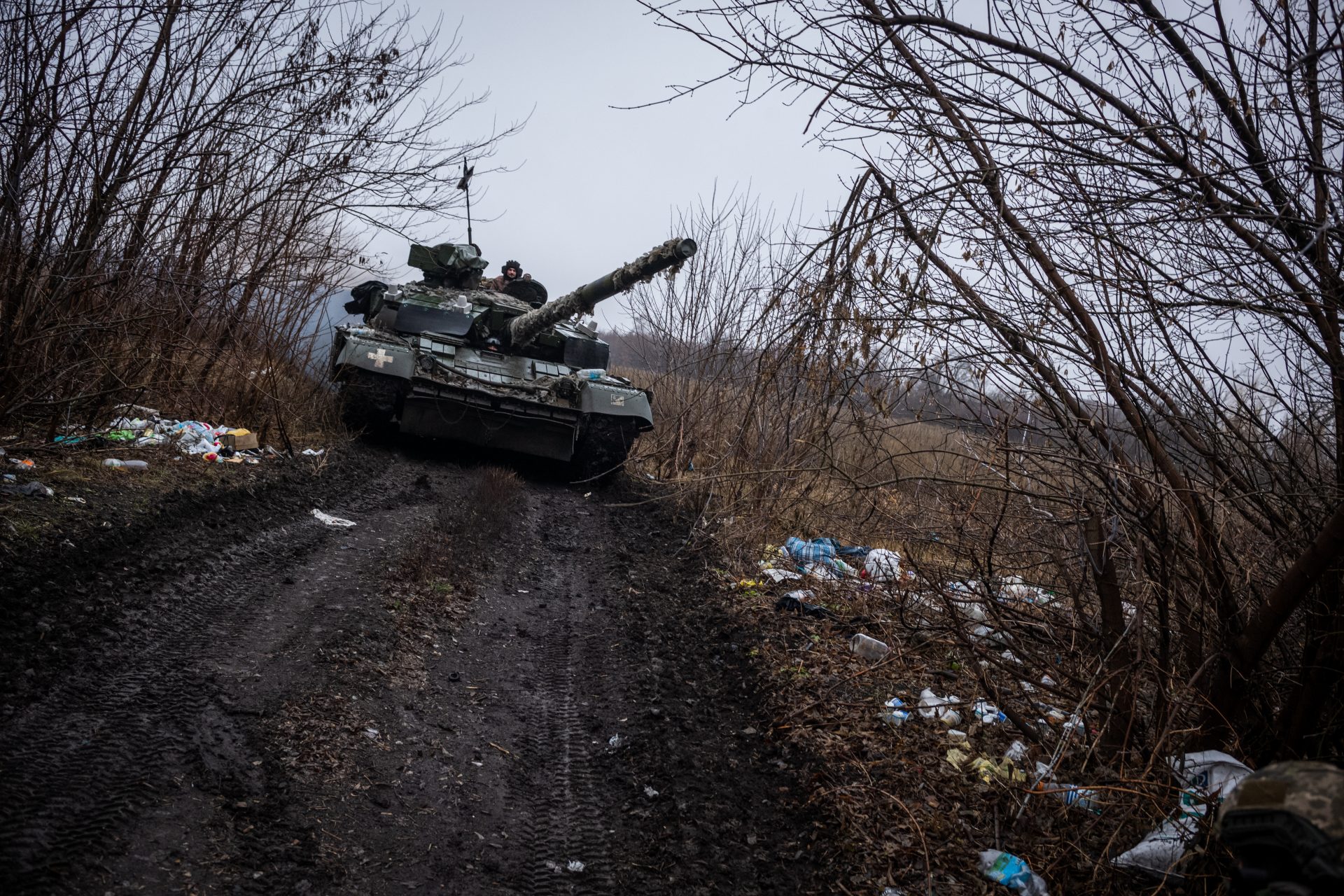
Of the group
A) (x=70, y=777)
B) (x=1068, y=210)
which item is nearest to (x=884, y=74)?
(x=1068, y=210)

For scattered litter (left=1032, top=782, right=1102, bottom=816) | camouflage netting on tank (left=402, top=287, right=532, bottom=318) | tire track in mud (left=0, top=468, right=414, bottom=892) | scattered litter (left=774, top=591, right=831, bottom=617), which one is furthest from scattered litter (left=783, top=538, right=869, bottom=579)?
camouflage netting on tank (left=402, top=287, right=532, bottom=318)

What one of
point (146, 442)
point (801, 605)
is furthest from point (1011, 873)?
point (146, 442)

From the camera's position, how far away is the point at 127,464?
Result: 619 centimetres

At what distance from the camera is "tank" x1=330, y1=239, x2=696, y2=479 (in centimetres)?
968

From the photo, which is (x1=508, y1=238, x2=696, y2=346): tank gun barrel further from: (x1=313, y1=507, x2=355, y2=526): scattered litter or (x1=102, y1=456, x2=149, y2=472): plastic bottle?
(x1=102, y1=456, x2=149, y2=472): plastic bottle

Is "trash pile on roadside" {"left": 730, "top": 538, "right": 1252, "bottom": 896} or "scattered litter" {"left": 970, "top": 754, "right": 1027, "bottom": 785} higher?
"trash pile on roadside" {"left": 730, "top": 538, "right": 1252, "bottom": 896}

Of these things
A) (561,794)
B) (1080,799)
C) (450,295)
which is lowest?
(561,794)

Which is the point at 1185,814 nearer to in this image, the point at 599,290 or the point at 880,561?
the point at 880,561

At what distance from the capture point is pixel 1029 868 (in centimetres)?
278

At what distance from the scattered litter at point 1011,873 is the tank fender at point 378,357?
7.99 m

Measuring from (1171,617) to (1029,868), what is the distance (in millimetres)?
1199

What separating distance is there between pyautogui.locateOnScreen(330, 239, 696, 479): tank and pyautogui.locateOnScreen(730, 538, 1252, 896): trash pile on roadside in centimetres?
501

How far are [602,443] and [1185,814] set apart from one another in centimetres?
830

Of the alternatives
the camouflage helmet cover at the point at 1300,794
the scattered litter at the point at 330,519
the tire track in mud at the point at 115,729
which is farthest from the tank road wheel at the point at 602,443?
the camouflage helmet cover at the point at 1300,794
